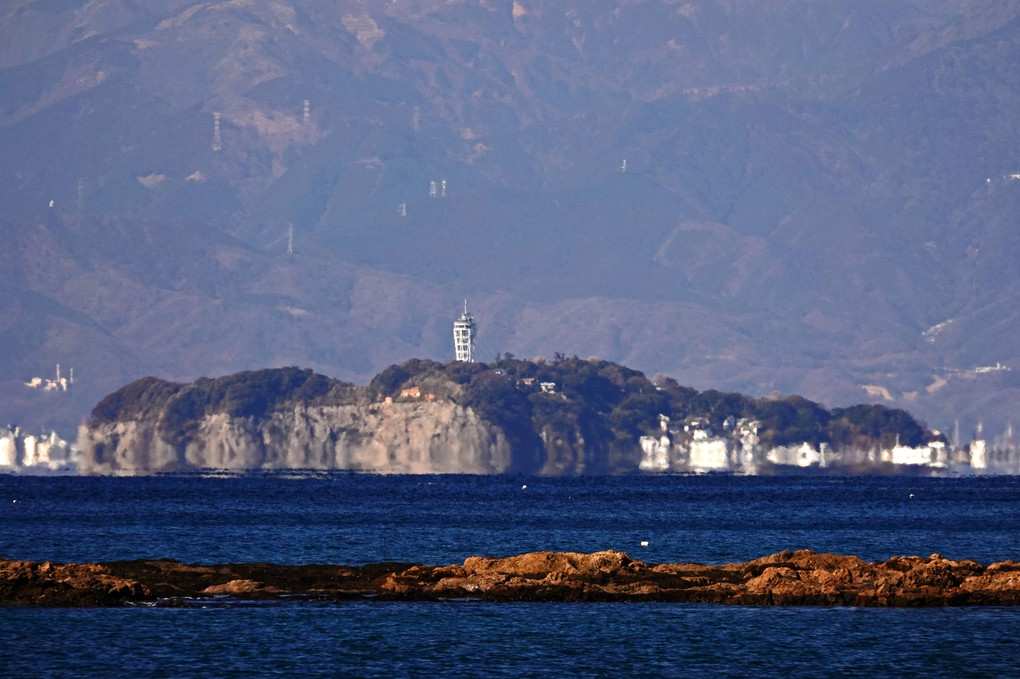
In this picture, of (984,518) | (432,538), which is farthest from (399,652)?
(984,518)

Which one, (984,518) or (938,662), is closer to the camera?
(938,662)

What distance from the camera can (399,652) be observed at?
7025 cm

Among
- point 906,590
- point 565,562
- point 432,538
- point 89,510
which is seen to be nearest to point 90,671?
point 565,562

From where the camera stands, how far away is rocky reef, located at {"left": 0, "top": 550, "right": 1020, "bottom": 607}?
81.8 m

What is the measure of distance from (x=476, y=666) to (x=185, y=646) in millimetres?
11802

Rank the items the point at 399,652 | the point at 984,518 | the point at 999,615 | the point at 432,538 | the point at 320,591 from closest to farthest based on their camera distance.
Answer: the point at 399,652, the point at 999,615, the point at 320,591, the point at 432,538, the point at 984,518

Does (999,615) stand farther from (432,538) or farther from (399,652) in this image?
(432,538)

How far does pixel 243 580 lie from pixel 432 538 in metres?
49.9

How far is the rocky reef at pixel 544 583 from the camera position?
81.8 m

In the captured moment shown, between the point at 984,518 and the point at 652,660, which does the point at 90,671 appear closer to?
the point at 652,660

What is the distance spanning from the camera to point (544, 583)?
85.9m

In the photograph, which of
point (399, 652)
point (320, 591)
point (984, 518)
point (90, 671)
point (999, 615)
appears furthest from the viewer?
point (984, 518)

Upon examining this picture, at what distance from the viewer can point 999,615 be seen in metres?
78.8

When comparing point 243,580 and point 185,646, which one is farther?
point 243,580
